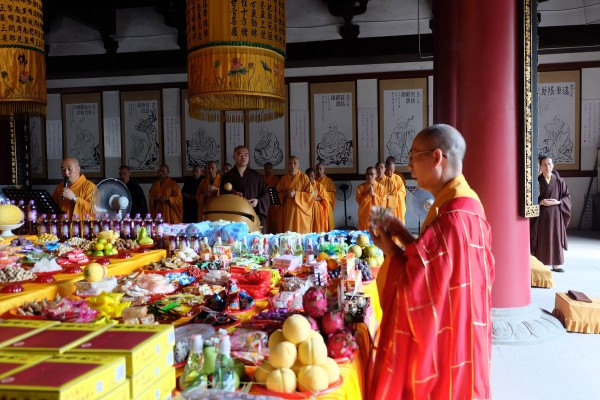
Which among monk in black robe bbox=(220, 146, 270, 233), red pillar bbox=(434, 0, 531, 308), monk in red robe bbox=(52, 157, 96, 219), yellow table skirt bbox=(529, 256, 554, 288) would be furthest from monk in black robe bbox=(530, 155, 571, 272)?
monk in red robe bbox=(52, 157, 96, 219)

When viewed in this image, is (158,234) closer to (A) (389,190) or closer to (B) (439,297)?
(B) (439,297)

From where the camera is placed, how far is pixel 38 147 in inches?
383

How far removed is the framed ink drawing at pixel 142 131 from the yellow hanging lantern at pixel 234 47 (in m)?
6.05

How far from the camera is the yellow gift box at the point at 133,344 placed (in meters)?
0.89

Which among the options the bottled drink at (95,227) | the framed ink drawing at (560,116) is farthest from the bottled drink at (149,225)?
the framed ink drawing at (560,116)

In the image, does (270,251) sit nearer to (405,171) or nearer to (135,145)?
(405,171)

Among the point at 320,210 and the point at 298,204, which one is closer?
the point at 298,204

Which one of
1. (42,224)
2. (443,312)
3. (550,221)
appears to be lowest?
(550,221)

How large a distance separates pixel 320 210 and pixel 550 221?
125 inches

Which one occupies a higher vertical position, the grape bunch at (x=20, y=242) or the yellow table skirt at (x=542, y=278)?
the grape bunch at (x=20, y=242)

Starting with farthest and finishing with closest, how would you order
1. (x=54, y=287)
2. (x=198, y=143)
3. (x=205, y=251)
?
1. (x=198, y=143)
2. (x=205, y=251)
3. (x=54, y=287)

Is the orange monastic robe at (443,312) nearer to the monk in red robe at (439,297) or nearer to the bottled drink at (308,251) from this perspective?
the monk in red robe at (439,297)

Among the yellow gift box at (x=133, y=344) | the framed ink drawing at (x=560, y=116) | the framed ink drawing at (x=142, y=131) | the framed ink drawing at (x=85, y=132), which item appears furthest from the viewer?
the framed ink drawing at (x=85, y=132)

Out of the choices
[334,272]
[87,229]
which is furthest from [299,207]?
[334,272]
